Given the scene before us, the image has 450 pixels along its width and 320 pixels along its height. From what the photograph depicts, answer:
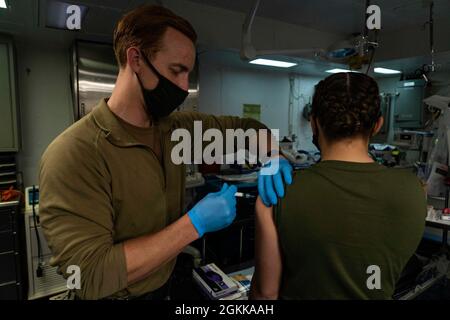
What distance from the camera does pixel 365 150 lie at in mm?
947

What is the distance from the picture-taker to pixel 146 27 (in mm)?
960

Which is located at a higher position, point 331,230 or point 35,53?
point 35,53

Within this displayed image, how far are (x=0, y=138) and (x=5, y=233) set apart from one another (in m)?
0.78

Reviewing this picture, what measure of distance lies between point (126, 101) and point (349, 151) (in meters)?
0.79

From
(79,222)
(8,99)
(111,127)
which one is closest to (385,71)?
(111,127)

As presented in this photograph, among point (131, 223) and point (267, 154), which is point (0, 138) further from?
point (267, 154)

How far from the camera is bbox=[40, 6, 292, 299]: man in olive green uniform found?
796 millimetres

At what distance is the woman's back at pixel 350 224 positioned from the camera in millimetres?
859

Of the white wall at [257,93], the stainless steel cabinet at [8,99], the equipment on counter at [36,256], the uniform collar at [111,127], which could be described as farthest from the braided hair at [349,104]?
the white wall at [257,93]

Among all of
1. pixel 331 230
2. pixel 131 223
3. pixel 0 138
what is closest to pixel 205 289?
pixel 131 223

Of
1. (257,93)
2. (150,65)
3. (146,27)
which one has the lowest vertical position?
(150,65)

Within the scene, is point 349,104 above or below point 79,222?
above

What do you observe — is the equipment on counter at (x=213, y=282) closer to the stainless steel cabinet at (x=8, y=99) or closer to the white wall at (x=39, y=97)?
the stainless steel cabinet at (x=8, y=99)

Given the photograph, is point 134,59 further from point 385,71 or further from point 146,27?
point 385,71
